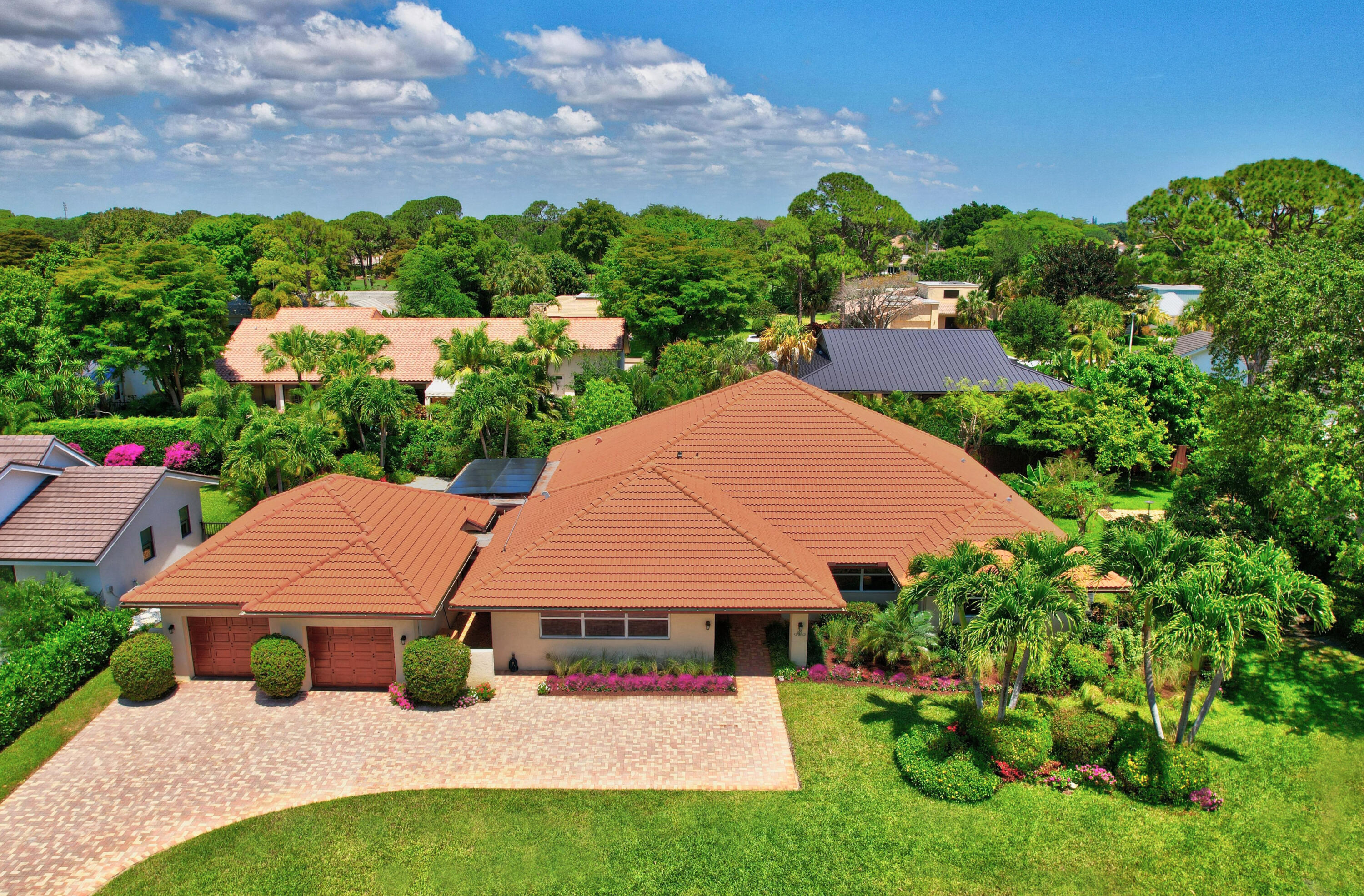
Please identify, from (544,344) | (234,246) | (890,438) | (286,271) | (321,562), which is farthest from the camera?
(234,246)

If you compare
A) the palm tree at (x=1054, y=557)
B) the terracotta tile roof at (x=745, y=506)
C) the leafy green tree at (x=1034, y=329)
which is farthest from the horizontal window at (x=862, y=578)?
the leafy green tree at (x=1034, y=329)

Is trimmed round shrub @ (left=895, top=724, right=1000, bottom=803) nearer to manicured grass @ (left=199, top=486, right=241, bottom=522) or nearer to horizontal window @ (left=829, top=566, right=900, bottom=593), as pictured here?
horizontal window @ (left=829, top=566, right=900, bottom=593)

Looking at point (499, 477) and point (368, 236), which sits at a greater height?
point (368, 236)

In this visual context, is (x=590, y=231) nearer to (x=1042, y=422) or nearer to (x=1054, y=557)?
(x=1042, y=422)

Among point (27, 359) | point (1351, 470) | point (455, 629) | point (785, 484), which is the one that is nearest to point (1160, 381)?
point (1351, 470)

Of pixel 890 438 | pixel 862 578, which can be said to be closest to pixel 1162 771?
pixel 862 578

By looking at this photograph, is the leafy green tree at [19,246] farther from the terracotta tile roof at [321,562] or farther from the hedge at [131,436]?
the terracotta tile roof at [321,562]

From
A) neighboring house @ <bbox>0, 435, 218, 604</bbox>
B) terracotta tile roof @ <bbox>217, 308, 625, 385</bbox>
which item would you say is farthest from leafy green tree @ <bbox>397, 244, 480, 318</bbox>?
neighboring house @ <bbox>0, 435, 218, 604</bbox>
